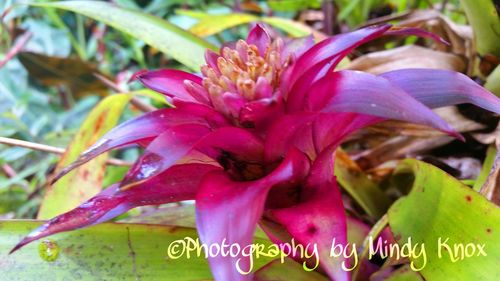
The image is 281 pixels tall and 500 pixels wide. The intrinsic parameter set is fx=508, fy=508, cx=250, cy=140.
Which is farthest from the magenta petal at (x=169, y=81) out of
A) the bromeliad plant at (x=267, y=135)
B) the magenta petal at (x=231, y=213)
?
the magenta petal at (x=231, y=213)

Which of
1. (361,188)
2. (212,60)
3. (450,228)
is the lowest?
(361,188)

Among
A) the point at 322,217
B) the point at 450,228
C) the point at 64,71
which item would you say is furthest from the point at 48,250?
the point at 64,71

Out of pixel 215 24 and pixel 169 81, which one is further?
pixel 215 24

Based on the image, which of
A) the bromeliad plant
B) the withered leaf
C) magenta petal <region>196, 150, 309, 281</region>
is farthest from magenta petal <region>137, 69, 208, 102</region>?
the withered leaf

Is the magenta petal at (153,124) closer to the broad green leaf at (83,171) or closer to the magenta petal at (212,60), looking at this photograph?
the magenta petal at (212,60)

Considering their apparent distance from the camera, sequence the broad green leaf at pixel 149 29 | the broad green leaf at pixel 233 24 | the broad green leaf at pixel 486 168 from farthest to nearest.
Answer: the broad green leaf at pixel 233 24
the broad green leaf at pixel 149 29
the broad green leaf at pixel 486 168

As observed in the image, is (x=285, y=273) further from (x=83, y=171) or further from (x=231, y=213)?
(x=83, y=171)
